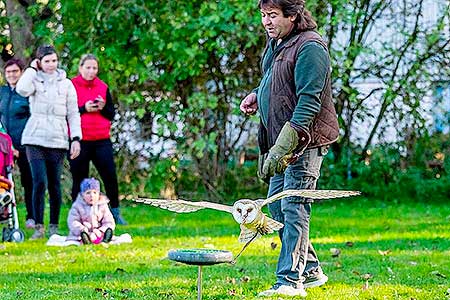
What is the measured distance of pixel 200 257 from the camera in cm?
394

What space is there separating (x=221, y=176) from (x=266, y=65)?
6.95 meters

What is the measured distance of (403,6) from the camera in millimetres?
12258

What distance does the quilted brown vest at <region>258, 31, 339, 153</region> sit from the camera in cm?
497

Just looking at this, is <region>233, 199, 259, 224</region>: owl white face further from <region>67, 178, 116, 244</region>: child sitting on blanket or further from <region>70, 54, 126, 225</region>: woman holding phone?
<region>70, 54, 126, 225</region>: woman holding phone

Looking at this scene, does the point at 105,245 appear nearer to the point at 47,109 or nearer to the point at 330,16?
the point at 47,109

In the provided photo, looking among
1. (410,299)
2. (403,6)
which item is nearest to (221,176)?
(403,6)

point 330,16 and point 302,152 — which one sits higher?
point 330,16

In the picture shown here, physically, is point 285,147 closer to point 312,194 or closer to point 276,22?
point 312,194

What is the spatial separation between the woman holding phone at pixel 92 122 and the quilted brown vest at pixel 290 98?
13.5 ft

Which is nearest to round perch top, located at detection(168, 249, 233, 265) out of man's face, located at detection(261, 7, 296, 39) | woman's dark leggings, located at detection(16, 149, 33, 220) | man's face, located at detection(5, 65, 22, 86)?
man's face, located at detection(261, 7, 296, 39)

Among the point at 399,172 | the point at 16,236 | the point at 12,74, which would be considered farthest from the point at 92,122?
the point at 399,172

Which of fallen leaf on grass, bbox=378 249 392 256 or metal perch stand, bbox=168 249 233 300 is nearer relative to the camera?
metal perch stand, bbox=168 249 233 300

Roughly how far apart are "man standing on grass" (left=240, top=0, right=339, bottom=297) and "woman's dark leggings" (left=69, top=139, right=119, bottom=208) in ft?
13.3

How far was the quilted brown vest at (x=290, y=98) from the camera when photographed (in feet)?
16.3
